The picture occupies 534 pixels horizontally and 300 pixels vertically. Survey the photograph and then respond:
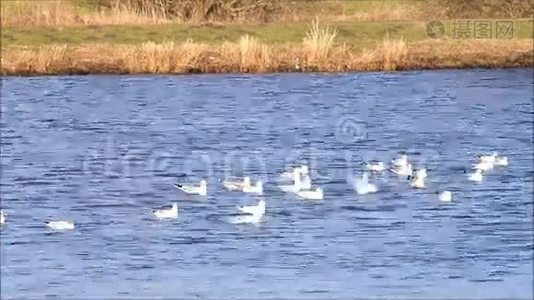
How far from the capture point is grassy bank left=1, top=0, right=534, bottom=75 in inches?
1169

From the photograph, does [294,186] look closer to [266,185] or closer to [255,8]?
[266,185]

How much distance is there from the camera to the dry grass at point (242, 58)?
29.5 m

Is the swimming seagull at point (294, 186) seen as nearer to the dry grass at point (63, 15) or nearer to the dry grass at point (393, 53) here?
the dry grass at point (393, 53)

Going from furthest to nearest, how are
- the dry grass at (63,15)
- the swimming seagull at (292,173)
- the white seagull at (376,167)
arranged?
1. the dry grass at (63,15)
2. the white seagull at (376,167)
3. the swimming seagull at (292,173)

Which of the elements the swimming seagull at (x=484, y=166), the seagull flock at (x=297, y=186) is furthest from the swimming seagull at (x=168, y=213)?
the swimming seagull at (x=484, y=166)

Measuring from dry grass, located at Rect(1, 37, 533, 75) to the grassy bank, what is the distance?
0.8 inches

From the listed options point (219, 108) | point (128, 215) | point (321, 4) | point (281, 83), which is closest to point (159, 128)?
point (219, 108)

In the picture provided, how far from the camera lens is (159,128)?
2408 cm

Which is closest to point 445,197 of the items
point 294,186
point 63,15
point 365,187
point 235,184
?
point 365,187

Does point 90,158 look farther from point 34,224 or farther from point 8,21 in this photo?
point 8,21

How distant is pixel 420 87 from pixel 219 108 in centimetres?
409

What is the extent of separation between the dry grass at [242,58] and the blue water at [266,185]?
27 cm

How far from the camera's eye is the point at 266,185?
17.5m

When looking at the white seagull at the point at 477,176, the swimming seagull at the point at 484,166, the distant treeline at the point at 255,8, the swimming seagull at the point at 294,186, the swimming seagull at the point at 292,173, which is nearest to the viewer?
the swimming seagull at the point at 294,186
